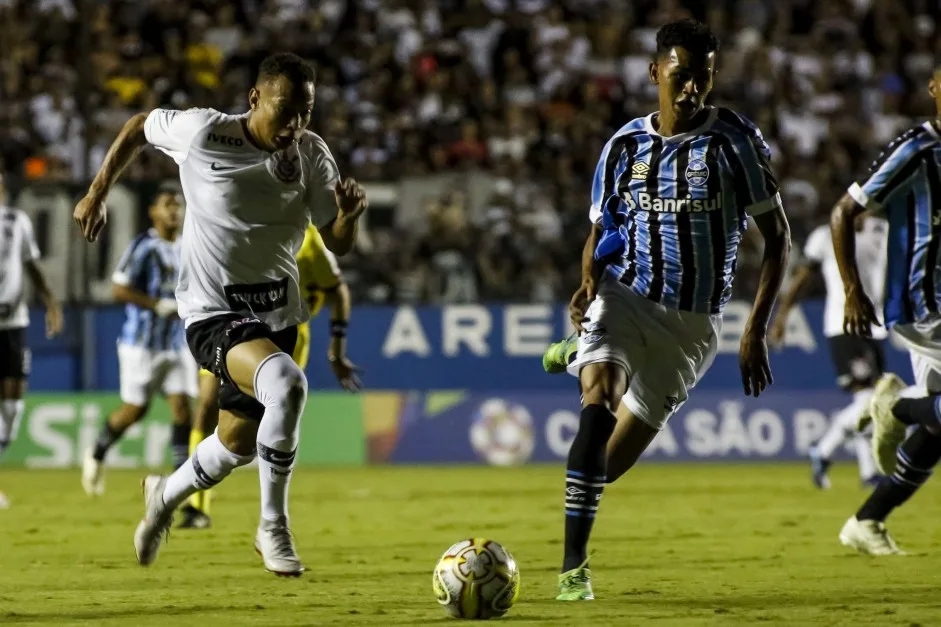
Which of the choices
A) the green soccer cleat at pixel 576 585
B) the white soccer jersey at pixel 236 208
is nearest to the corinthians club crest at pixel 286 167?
the white soccer jersey at pixel 236 208

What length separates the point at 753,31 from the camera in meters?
22.7

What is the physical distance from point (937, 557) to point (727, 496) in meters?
5.05

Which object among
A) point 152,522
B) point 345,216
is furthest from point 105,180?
point 152,522

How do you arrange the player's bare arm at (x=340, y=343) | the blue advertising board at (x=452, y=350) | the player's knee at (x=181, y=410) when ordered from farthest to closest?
the blue advertising board at (x=452, y=350) → the player's knee at (x=181, y=410) → the player's bare arm at (x=340, y=343)

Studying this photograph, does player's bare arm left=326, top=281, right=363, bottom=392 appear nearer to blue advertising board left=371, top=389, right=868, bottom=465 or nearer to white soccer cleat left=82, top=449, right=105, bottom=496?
white soccer cleat left=82, top=449, right=105, bottom=496

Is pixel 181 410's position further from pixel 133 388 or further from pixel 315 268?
pixel 315 268

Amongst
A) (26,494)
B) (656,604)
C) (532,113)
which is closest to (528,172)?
(532,113)

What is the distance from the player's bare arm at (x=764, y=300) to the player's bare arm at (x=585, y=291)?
71cm

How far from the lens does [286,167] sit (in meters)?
7.38

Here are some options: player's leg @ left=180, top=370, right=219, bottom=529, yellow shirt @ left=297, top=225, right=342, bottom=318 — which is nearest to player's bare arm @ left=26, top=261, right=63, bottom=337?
player's leg @ left=180, top=370, right=219, bottom=529

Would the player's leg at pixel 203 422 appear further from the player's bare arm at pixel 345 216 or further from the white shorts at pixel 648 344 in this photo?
the white shorts at pixel 648 344

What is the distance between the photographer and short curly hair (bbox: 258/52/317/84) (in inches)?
282

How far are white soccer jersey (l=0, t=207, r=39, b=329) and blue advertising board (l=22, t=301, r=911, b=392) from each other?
407 centimetres

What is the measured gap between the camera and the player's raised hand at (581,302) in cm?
714
